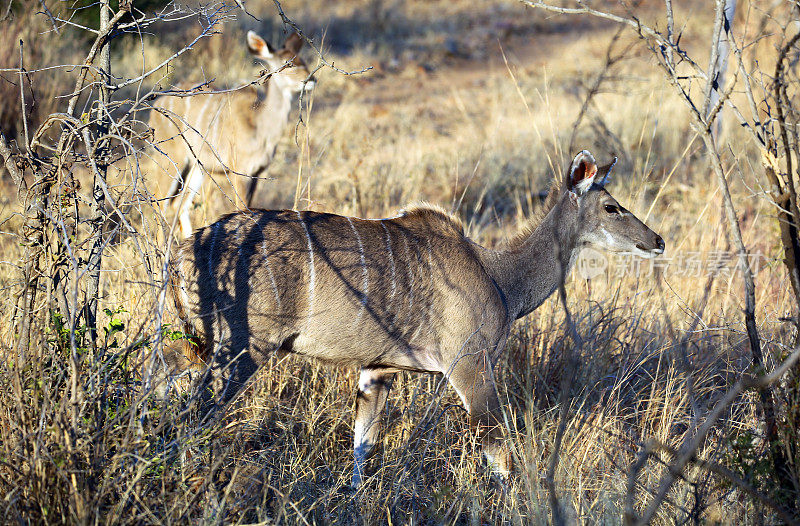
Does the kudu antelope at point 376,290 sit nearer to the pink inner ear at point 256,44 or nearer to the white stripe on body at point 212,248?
the white stripe on body at point 212,248

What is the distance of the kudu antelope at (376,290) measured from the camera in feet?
10.8

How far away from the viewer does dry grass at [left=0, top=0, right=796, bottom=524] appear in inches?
108

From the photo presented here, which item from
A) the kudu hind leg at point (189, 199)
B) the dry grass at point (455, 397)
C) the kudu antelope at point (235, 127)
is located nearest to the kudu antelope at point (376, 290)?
the dry grass at point (455, 397)

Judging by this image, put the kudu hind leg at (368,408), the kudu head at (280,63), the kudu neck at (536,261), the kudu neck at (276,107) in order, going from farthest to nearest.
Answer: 1. the kudu head at (280,63)
2. the kudu neck at (276,107)
3. the kudu neck at (536,261)
4. the kudu hind leg at (368,408)

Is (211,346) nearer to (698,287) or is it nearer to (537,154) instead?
(698,287)

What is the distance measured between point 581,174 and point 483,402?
1.41 metres

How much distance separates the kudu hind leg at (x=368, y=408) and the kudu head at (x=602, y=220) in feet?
4.44

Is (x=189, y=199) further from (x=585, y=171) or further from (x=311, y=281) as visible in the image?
(x=585, y=171)

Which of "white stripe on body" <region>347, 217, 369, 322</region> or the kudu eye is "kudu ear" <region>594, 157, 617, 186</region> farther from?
"white stripe on body" <region>347, 217, 369, 322</region>

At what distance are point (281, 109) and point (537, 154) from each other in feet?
9.43

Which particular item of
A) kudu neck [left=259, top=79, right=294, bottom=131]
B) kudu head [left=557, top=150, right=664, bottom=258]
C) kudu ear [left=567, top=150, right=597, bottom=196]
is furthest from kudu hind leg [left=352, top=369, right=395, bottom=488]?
kudu neck [left=259, top=79, right=294, bottom=131]

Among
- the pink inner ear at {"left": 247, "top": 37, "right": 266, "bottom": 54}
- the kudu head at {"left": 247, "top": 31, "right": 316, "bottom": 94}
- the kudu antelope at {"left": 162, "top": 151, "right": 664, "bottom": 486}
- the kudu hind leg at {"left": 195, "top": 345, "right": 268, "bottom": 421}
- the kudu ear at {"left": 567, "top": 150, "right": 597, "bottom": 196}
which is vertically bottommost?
the kudu hind leg at {"left": 195, "top": 345, "right": 268, "bottom": 421}

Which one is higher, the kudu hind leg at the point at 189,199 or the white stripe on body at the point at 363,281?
the white stripe on body at the point at 363,281

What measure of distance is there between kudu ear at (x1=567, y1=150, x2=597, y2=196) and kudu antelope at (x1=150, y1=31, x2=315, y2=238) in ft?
8.91
